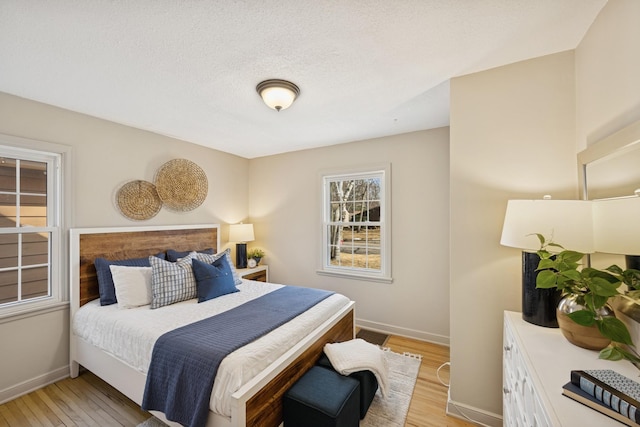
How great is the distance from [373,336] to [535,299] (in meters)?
2.17

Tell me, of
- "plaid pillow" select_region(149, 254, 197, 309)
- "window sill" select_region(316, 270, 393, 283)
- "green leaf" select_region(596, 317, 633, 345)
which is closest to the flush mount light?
"plaid pillow" select_region(149, 254, 197, 309)

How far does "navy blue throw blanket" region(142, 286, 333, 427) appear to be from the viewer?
1518 mm

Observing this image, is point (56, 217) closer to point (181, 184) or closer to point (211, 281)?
point (181, 184)

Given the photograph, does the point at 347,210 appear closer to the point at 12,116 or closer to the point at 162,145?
the point at 162,145

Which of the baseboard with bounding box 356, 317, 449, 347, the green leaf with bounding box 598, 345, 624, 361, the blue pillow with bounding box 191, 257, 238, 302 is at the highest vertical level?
the green leaf with bounding box 598, 345, 624, 361

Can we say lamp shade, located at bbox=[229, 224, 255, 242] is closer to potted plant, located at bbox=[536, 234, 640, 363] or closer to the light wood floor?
the light wood floor

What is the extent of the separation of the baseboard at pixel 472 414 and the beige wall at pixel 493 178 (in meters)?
0.03

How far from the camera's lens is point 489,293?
183 centimetres

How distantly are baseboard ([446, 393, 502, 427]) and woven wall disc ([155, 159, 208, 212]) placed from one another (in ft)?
11.6

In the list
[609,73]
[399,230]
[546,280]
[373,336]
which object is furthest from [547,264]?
[373,336]

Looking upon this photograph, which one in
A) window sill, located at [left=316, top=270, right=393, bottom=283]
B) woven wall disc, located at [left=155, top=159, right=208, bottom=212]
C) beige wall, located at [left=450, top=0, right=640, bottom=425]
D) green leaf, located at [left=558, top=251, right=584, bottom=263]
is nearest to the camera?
green leaf, located at [left=558, top=251, right=584, bottom=263]

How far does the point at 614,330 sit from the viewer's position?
3.29 feet

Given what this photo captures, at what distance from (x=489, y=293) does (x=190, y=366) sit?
6.63 ft

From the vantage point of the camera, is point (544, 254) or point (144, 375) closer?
point (544, 254)
